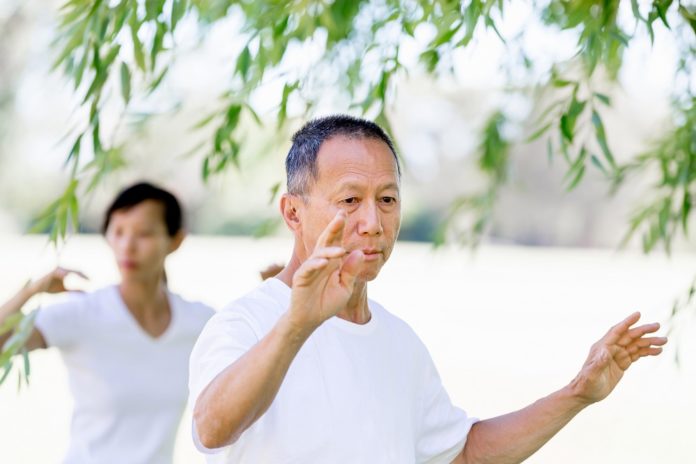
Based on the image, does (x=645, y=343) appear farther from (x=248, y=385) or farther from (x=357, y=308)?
(x=248, y=385)

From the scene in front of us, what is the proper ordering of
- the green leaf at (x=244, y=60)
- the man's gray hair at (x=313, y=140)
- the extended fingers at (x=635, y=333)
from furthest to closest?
1. the green leaf at (x=244, y=60)
2. the extended fingers at (x=635, y=333)
3. the man's gray hair at (x=313, y=140)

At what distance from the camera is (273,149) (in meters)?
3.28

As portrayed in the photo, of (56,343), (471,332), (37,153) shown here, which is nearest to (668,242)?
(56,343)

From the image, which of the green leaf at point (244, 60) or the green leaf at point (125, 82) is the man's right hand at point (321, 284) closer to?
the green leaf at point (125, 82)

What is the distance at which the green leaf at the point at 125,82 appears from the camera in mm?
2094

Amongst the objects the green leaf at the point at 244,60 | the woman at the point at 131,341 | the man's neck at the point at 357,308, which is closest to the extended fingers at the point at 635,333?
the man's neck at the point at 357,308

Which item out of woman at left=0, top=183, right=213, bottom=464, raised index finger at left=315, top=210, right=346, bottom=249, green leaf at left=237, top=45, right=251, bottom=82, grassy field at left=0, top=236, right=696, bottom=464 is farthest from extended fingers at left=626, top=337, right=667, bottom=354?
woman at left=0, top=183, right=213, bottom=464

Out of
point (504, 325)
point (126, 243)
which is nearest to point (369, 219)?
point (126, 243)

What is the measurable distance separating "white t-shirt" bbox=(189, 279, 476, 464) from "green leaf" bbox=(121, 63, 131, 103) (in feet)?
1.58

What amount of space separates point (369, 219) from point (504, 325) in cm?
1415

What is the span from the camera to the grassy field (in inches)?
337

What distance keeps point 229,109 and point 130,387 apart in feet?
3.32

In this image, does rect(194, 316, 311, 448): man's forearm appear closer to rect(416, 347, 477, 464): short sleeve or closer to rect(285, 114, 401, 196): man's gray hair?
rect(285, 114, 401, 196): man's gray hair

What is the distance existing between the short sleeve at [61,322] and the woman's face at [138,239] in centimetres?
20
